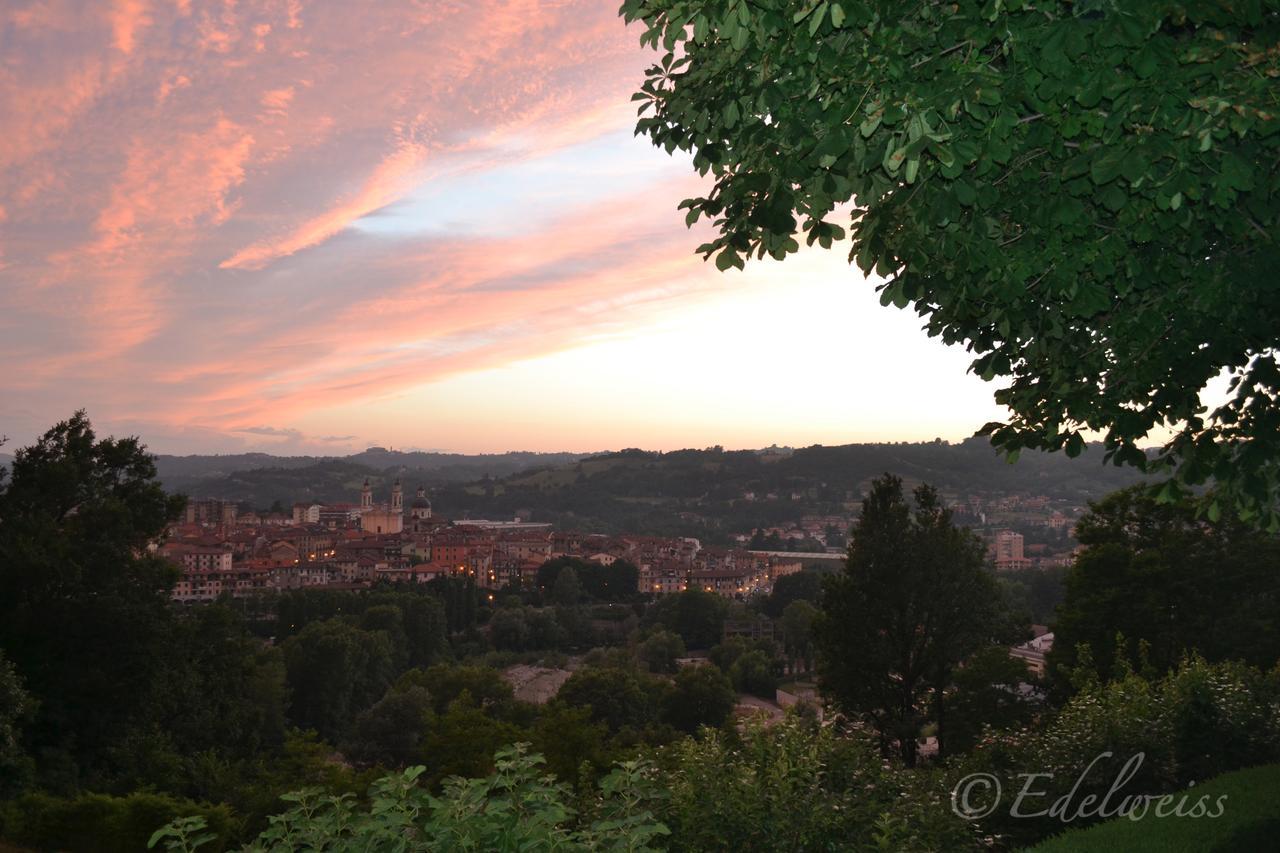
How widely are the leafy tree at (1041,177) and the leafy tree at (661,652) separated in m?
76.8

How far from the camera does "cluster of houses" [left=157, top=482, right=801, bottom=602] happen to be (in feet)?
382

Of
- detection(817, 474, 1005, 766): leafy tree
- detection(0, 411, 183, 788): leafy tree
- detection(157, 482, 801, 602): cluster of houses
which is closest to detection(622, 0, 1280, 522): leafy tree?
detection(817, 474, 1005, 766): leafy tree

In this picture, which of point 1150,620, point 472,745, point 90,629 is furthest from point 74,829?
point 1150,620

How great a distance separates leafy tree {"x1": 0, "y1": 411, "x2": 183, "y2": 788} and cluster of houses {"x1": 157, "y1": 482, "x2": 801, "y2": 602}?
83742 millimetres

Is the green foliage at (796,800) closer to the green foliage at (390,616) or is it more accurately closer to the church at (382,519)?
the green foliage at (390,616)

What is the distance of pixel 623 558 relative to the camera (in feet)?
413

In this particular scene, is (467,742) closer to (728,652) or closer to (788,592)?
(728,652)

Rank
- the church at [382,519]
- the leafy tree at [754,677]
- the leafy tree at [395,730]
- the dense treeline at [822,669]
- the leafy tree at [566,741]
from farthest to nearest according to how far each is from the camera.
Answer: the church at [382,519] → the leafy tree at [754,677] → the leafy tree at [395,730] → the leafy tree at [566,741] → the dense treeline at [822,669]

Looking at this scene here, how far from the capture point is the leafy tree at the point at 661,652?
8075 centimetres

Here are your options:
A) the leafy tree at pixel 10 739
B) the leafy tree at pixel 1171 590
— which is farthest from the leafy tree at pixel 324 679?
the leafy tree at pixel 1171 590

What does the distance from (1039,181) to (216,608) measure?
30.1m

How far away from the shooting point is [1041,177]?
446 cm

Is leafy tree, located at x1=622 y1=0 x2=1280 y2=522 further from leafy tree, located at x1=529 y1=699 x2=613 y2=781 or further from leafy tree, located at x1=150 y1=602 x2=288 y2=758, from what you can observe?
leafy tree, located at x1=150 y1=602 x2=288 y2=758

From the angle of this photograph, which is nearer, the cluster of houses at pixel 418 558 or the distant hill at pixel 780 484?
the cluster of houses at pixel 418 558
